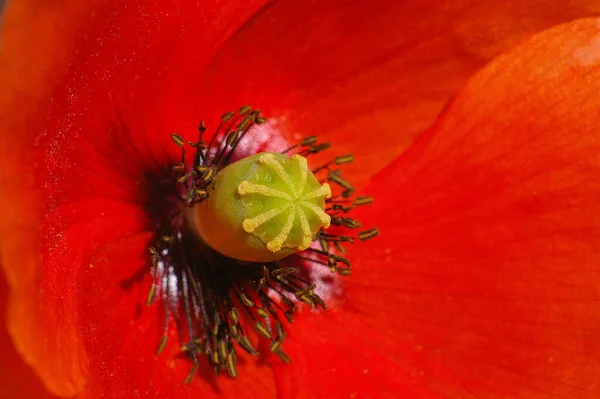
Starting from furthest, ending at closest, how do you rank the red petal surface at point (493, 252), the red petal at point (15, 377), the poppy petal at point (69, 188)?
1. the red petal surface at point (493, 252)
2. the red petal at point (15, 377)
3. the poppy petal at point (69, 188)

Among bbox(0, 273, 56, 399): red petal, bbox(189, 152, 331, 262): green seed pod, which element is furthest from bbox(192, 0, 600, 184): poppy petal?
bbox(0, 273, 56, 399): red petal

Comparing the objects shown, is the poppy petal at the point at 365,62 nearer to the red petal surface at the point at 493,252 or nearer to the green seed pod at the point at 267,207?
the red petal surface at the point at 493,252

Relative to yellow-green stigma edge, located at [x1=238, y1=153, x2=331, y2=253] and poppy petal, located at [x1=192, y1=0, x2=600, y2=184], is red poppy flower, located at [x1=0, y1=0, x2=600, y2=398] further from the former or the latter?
yellow-green stigma edge, located at [x1=238, y1=153, x2=331, y2=253]

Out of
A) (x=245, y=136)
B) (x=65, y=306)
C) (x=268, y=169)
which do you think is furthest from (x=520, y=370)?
(x=65, y=306)

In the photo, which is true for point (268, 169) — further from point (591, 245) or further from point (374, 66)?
point (591, 245)

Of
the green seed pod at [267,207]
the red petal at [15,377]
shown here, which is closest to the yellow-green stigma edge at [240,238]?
the green seed pod at [267,207]

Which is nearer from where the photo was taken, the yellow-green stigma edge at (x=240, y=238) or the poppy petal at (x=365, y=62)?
the yellow-green stigma edge at (x=240, y=238)
